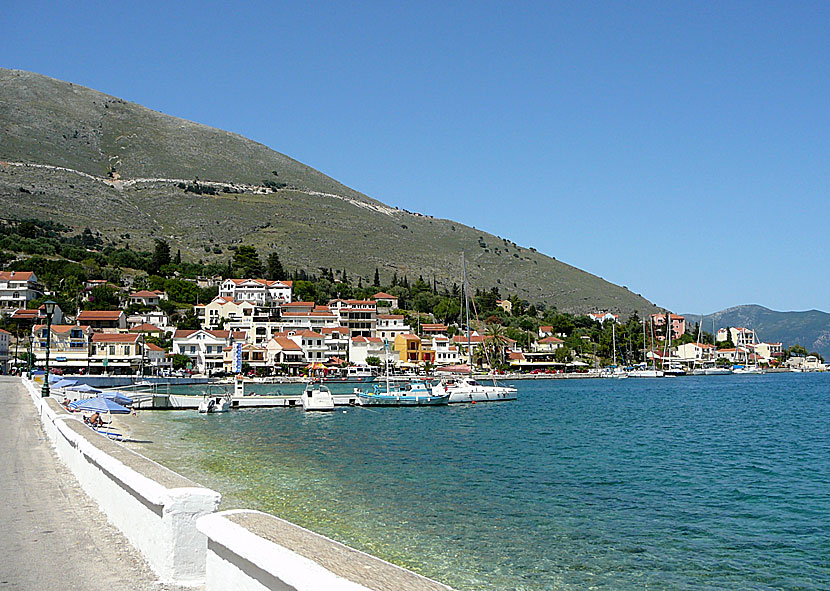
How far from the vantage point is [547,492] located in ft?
65.7

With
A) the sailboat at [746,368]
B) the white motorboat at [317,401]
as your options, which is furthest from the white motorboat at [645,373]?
the white motorboat at [317,401]

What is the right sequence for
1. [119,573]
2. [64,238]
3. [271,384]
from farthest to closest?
[64,238], [271,384], [119,573]

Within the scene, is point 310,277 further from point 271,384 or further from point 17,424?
point 17,424

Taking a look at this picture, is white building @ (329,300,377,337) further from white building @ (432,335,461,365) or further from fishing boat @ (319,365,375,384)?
fishing boat @ (319,365,375,384)

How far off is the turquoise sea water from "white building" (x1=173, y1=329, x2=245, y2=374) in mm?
56818

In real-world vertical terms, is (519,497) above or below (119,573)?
below

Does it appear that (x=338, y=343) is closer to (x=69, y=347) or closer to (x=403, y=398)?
(x=69, y=347)

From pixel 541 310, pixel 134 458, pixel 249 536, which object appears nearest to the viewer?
pixel 249 536

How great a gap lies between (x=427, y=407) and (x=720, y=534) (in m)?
42.1

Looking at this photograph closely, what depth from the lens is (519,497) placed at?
1920 centimetres

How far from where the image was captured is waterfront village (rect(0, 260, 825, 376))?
92.6 metres

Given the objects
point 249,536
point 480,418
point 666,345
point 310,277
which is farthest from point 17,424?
point 666,345

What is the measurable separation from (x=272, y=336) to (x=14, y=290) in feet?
125

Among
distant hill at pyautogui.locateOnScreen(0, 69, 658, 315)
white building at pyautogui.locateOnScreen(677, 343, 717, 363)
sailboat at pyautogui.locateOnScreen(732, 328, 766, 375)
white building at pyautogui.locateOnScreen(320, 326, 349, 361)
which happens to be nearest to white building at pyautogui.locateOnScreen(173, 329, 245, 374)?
white building at pyautogui.locateOnScreen(320, 326, 349, 361)
